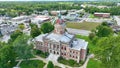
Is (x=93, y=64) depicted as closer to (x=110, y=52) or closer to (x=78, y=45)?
(x=78, y=45)

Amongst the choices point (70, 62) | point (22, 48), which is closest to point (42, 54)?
point (22, 48)

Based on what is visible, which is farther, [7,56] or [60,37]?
[60,37]

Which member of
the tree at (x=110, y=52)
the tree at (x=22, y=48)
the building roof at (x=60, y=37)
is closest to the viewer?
the tree at (x=110, y=52)

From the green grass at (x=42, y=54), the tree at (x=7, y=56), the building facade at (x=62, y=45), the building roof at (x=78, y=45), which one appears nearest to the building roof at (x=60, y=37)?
the building facade at (x=62, y=45)

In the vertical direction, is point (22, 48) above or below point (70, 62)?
above

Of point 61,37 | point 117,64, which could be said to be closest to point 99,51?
point 117,64

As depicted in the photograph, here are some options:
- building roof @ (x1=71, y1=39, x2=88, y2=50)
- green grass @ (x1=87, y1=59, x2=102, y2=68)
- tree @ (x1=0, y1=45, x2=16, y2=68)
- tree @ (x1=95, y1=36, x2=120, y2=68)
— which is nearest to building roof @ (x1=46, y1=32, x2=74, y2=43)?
building roof @ (x1=71, y1=39, x2=88, y2=50)

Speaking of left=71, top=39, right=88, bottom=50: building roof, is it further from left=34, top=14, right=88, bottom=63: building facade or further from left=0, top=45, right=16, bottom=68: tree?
left=0, top=45, right=16, bottom=68: tree

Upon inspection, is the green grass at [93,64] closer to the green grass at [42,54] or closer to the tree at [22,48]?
the green grass at [42,54]
